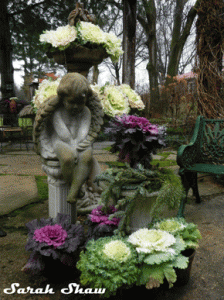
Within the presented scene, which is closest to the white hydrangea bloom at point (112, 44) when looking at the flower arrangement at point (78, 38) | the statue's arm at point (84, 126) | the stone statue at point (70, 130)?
the flower arrangement at point (78, 38)

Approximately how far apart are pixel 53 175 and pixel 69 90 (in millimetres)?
624

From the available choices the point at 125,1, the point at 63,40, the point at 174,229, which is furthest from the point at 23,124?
the point at 174,229

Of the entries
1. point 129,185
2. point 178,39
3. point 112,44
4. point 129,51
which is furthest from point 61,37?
point 178,39

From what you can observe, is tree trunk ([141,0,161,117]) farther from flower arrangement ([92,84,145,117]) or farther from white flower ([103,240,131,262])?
white flower ([103,240,131,262])

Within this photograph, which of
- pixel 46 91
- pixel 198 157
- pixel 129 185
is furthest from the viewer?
pixel 198 157

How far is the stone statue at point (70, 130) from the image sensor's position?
1.57m

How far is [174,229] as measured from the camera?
1410 millimetres

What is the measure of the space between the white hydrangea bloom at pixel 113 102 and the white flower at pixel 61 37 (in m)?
0.48

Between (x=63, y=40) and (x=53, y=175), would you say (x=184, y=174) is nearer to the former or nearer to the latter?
(x=53, y=175)

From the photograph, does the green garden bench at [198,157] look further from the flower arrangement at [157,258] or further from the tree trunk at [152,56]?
the tree trunk at [152,56]

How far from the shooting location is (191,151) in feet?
8.24

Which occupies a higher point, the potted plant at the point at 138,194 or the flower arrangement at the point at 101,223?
the potted plant at the point at 138,194

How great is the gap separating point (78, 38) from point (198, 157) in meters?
1.67

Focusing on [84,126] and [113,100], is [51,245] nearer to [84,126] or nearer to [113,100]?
[84,126]
